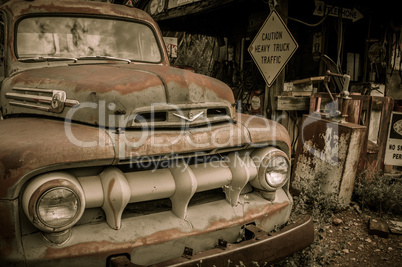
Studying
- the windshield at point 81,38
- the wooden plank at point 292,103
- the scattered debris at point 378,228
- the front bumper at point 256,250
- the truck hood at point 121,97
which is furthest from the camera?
the wooden plank at point 292,103

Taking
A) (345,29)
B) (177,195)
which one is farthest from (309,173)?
(345,29)

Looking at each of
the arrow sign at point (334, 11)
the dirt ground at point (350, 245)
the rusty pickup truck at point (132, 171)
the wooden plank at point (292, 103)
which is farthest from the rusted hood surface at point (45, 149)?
the arrow sign at point (334, 11)

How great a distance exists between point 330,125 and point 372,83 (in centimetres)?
369

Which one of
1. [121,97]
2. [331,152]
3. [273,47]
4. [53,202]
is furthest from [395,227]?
[53,202]

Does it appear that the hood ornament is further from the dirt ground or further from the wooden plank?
the wooden plank

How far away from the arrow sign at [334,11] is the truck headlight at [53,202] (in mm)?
5010

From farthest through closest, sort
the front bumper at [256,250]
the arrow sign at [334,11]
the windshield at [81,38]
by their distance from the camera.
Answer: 1. the arrow sign at [334,11]
2. the windshield at [81,38]
3. the front bumper at [256,250]

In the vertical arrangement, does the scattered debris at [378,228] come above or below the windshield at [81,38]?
below

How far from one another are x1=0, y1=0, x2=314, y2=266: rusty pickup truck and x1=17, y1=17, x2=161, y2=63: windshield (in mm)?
65

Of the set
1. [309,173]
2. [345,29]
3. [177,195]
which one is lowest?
[309,173]

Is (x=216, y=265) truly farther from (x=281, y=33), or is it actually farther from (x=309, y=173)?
(x=281, y=33)

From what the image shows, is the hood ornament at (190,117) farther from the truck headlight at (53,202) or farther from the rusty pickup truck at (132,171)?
the truck headlight at (53,202)

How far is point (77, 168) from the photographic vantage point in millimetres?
1712

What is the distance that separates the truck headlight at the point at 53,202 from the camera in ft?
Answer: 4.78
